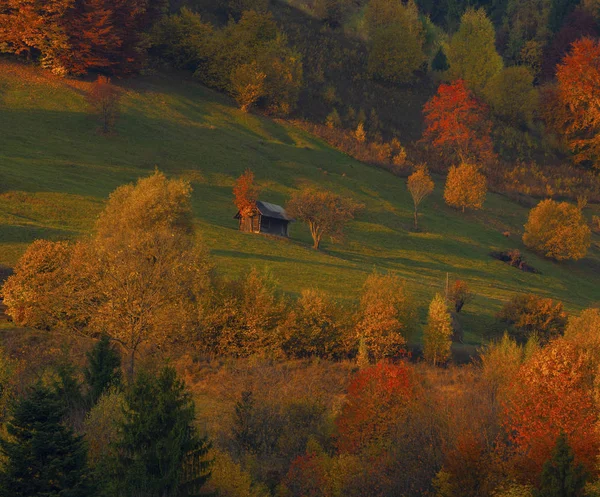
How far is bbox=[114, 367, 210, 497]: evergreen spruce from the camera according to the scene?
22.0 meters

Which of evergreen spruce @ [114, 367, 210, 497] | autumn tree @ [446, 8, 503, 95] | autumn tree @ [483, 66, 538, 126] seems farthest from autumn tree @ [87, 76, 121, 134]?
autumn tree @ [446, 8, 503, 95]

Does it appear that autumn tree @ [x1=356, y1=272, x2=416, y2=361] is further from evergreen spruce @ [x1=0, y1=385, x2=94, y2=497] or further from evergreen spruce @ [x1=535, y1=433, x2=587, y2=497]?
evergreen spruce @ [x1=0, y1=385, x2=94, y2=497]

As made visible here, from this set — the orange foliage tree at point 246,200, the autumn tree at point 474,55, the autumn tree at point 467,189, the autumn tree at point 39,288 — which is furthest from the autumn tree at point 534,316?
the autumn tree at point 474,55

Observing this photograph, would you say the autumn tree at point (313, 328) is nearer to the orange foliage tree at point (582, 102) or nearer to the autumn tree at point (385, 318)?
the autumn tree at point (385, 318)

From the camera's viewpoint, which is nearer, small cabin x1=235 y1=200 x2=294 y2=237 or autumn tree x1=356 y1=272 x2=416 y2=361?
autumn tree x1=356 y1=272 x2=416 y2=361

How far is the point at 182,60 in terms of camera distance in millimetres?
101562

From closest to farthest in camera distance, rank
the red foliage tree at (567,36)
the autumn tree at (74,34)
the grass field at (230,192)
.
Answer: the grass field at (230,192), the autumn tree at (74,34), the red foliage tree at (567,36)

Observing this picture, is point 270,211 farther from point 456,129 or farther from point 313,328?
point 456,129

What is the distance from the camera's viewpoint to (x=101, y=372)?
29578mm

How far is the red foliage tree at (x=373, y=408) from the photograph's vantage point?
29.0m

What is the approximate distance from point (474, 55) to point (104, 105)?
245ft

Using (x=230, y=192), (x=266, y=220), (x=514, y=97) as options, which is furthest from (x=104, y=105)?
(x=514, y=97)

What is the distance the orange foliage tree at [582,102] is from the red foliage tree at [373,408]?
9074 cm

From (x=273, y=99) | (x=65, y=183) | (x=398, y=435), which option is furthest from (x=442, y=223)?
(x=398, y=435)
